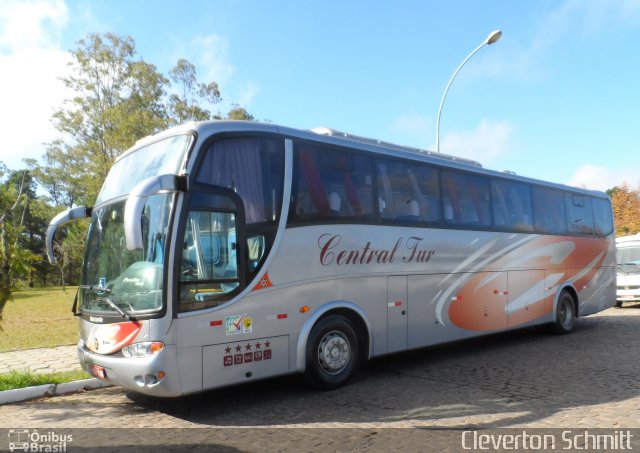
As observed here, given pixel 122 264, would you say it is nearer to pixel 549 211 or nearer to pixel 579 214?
pixel 549 211

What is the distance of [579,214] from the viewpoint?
43.3ft

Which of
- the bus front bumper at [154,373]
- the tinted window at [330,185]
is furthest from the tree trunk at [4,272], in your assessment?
the tinted window at [330,185]

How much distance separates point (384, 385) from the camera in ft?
24.3

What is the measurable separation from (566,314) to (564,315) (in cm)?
7

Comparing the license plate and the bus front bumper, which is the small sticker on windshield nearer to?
the bus front bumper

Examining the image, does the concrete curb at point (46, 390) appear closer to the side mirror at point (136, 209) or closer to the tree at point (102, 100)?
the side mirror at point (136, 209)

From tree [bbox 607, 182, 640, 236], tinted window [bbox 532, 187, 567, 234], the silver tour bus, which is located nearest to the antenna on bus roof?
the silver tour bus

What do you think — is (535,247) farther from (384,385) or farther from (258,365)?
(258,365)

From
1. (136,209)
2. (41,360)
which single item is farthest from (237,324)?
(41,360)

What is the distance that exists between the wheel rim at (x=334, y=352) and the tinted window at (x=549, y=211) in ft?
21.3

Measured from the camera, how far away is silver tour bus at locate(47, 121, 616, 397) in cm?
568

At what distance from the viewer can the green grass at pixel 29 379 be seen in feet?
23.9

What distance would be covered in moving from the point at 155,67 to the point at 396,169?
18.9m

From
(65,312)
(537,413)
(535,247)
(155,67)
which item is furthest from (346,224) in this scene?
(155,67)
